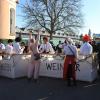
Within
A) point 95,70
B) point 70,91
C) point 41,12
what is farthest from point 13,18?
point 70,91

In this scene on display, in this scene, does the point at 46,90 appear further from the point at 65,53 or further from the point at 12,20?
the point at 12,20

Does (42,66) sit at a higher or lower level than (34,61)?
lower

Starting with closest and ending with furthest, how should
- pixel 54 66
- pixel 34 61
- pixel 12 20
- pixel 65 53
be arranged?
pixel 65 53 < pixel 34 61 < pixel 54 66 < pixel 12 20

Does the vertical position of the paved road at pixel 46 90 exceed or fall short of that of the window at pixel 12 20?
it falls short

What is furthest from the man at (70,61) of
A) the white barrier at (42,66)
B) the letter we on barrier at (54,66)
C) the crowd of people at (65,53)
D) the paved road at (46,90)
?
the letter we on barrier at (54,66)

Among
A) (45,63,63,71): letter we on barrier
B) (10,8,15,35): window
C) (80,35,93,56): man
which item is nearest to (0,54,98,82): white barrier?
(45,63,63,71): letter we on barrier

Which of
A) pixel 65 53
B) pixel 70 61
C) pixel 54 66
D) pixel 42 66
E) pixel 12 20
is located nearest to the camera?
pixel 70 61

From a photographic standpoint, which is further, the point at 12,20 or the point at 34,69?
the point at 12,20

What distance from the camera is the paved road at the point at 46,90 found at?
10094 millimetres

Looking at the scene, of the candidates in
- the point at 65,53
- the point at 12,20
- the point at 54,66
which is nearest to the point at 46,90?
the point at 65,53

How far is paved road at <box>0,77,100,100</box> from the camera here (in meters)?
10.1

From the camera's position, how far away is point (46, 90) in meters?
11.2

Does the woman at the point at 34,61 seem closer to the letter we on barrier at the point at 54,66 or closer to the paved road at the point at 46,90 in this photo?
the paved road at the point at 46,90

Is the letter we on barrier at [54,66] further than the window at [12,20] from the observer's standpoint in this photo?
No
